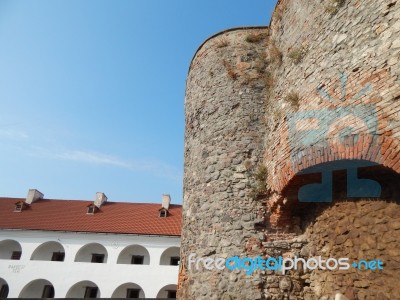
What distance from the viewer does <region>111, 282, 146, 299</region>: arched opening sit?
70.8 feet

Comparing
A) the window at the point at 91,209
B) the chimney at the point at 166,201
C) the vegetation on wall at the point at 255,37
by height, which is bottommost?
the window at the point at 91,209

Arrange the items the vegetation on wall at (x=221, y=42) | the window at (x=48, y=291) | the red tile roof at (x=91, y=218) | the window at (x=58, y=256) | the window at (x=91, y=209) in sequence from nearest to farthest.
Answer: the vegetation on wall at (x=221, y=42), the window at (x=48, y=291), the red tile roof at (x=91, y=218), the window at (x=58, y=256), the window at (x=91, y=209)

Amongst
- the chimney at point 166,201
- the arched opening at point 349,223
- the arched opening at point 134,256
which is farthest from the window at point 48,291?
the arched opening at point 349,223

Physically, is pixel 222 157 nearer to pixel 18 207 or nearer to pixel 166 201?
pixel 166 201

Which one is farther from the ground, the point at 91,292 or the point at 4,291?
the point at 91,292

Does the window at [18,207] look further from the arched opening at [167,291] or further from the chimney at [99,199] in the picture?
the arched opening at [167,291]

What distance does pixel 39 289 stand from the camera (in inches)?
889

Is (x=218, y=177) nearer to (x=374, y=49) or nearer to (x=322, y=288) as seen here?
(x=322, y=288)

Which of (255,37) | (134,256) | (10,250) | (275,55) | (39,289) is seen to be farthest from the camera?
(10,250)

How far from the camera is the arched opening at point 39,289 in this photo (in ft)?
73.3

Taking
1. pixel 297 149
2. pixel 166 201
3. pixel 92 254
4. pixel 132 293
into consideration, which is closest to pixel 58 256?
pixel 92 254

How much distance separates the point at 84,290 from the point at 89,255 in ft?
7.81

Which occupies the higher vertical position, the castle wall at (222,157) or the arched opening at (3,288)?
the castle wall at (222,157)

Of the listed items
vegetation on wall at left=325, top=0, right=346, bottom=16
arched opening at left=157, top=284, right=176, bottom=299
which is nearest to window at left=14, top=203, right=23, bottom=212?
arched opening at left=157, top=284, right=176, bottom=299
